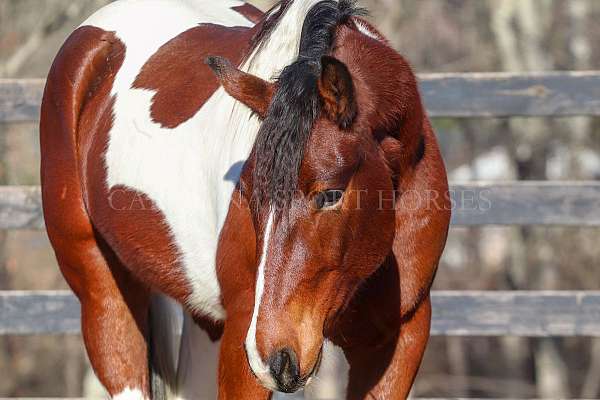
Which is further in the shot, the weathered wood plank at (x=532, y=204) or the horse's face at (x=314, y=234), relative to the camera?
the weathered wood plank at (x=532, y=204)

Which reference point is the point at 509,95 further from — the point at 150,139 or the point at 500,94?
the point at 150,139

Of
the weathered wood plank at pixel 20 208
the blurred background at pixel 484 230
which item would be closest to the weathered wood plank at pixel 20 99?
the weathered wood plank at pixel 20 208

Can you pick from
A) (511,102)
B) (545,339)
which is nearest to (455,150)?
(545,339)

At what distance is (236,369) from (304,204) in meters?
0.59

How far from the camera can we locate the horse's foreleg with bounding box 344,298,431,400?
2.72 m

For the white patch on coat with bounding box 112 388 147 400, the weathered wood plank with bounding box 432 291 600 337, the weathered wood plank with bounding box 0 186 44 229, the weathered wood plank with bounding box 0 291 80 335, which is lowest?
the weathered wood plank with bounding box 0 291 80 335

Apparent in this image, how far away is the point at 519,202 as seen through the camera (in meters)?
4.44

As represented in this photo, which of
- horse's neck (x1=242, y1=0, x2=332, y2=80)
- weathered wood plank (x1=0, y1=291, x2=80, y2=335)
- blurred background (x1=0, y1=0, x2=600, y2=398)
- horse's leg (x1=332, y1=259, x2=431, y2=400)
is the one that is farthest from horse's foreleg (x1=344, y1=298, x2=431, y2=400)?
blurred background (x1=0, y1=0, x2=600, y2=398)

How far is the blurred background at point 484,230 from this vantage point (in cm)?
950

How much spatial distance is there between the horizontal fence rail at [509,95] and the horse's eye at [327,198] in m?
2.32

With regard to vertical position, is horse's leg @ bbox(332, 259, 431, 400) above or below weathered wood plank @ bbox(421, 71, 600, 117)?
above

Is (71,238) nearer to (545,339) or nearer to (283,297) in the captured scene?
(283,297)

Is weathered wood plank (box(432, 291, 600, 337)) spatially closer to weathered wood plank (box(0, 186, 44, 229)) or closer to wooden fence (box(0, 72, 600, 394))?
wooden fence (box(0, 72, 600, 394))

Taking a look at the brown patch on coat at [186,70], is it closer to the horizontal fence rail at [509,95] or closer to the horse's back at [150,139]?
the horse's back at [150,139]
